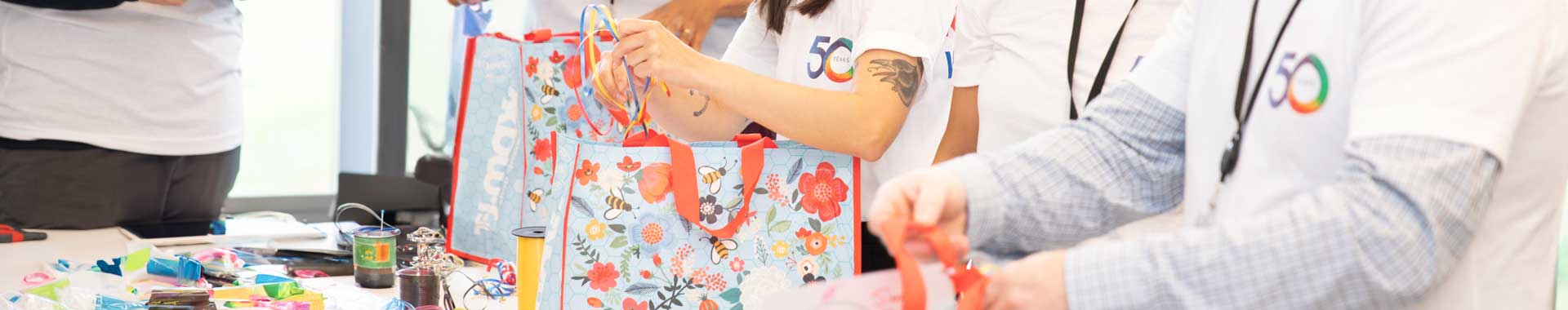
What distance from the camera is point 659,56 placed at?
5.01 feet

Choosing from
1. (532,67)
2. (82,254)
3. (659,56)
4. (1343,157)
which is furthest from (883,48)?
(82,254)

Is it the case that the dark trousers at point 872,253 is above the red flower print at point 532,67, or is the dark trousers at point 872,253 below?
below

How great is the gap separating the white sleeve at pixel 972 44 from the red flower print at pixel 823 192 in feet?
1.24

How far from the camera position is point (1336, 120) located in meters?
0.81

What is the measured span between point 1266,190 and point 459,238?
164cm

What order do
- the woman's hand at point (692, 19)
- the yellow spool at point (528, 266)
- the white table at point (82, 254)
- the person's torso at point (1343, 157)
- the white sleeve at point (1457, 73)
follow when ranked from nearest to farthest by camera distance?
1. the white sleeve at point (1457, 73)
2. the person's torso at point (1343, 157)
3. the yellow spool at point (528, 266)
4. the white table at point (82, 254)
5. the woman's hand at point (692, 19)

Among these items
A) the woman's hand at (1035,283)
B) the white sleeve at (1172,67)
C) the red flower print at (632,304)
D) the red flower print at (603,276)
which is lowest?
the red flower print at (632,304)

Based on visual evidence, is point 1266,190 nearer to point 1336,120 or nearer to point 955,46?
point 1336,120

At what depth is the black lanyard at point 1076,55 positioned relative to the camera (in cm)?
159

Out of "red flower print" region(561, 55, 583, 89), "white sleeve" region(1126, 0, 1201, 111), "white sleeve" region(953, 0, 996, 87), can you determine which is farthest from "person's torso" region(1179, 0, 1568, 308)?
"red flower print" region(561, 55, 583, 89)

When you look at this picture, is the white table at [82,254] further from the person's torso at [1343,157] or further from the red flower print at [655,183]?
the person's torso at [1343,157]

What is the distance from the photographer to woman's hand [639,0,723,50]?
2.03 metres

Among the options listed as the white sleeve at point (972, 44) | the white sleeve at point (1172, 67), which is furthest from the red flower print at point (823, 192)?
the white sleeve at point (1172, 67)

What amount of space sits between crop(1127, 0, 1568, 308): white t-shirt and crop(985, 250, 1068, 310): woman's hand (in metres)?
0.12
